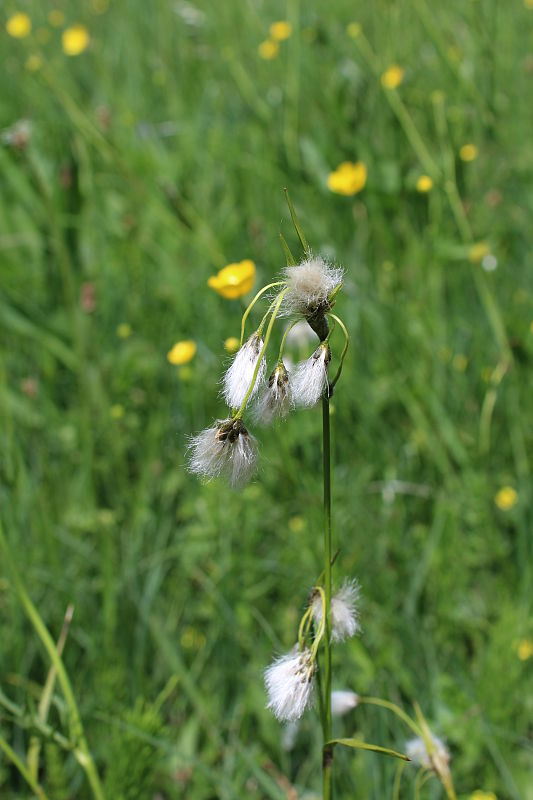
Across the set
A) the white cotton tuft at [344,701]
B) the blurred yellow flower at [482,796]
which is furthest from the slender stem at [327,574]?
the blurred yellow flower at [482,796]

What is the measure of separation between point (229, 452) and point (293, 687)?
8.3 inches

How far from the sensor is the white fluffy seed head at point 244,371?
0.60 meters

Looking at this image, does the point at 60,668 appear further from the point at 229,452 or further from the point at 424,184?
the point at 424,184

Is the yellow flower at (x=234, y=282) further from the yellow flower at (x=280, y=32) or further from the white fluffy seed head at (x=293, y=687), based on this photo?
the yellow flower at (x=280, y=32)

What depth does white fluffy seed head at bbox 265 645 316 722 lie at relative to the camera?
0.65 meters

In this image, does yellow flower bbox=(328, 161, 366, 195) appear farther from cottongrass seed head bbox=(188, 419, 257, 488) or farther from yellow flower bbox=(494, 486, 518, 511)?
cottongrass seed head bbox=(188, 419, 257, 488)

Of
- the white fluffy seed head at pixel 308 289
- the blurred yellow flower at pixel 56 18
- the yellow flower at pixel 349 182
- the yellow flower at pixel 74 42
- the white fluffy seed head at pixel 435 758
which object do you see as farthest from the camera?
the blurred yellow flower at pixel 56 18

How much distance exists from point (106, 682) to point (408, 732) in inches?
17.8

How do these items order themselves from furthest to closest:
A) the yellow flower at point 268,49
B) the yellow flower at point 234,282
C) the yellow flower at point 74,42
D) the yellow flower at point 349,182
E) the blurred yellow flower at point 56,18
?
the blurred yellow flower at point 56,18
the yellow flower at point 74,42
the yellow flower at point 268,49
the yellow flower at point 349,182
the yellow flower at point 234,282

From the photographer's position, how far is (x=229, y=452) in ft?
2.00

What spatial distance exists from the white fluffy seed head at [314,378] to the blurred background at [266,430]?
0.10 meters

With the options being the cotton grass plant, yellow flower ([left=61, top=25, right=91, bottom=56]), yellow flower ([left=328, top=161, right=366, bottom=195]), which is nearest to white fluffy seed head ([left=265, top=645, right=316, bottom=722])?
the cotton grass plant

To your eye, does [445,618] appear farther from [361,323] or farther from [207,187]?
[207,187]

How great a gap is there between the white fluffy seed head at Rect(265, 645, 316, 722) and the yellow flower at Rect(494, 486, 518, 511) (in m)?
0.99
